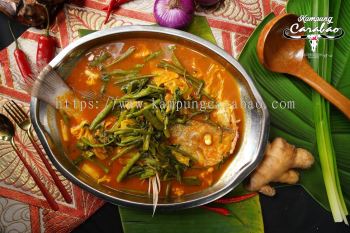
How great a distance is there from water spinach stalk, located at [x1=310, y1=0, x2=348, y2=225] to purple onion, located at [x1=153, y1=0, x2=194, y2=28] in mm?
1199

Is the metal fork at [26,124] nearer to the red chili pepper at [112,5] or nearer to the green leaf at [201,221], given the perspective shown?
the green leaf at [201,221]

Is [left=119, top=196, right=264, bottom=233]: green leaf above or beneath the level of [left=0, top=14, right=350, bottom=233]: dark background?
beneath

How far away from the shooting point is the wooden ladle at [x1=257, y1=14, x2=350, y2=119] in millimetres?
3193

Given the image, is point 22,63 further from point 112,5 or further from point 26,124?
point 112,5

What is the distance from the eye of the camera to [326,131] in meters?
3.28

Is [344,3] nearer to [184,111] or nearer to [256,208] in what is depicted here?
[184,111]

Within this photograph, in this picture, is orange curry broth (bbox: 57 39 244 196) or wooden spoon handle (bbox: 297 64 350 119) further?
wooden spoon handle (bbox: 297 64 350 119)

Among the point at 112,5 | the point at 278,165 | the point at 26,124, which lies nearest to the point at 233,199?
the point at 278,165

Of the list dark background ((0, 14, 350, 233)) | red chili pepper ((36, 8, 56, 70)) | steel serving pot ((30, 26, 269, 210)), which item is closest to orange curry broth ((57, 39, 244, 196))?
steel serving pot ((30, 26, 269, 210))

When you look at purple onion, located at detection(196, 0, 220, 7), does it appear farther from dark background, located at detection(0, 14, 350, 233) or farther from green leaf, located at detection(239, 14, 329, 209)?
dark background, located at detection(0, 14, 350, 233)

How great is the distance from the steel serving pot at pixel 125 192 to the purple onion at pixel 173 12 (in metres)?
0.20

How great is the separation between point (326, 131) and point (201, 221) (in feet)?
4.77

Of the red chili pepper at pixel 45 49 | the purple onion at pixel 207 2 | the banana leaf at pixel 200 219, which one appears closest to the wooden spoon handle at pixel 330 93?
the banana leaf at pixel 200 219

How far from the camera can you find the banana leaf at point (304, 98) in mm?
3363
